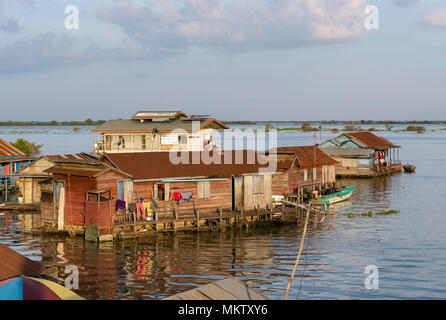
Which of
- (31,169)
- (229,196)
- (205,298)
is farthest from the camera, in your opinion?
(31,169)

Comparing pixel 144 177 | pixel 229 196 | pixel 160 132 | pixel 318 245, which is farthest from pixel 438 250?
pixel 160 132

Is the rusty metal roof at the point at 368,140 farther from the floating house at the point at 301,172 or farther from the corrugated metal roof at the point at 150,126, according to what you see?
the corrugated metal roof at the point at 150,126

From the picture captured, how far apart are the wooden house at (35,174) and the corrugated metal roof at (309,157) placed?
75.4 feet

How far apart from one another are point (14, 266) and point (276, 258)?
16567mm

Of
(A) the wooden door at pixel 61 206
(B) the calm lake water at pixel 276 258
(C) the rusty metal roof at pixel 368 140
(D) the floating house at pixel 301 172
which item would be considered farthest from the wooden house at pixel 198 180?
(C) the rusty metal roof at pixel 368 140

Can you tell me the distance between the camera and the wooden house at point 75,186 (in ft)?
108

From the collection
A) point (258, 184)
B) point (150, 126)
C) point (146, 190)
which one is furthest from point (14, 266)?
point (150, 126)

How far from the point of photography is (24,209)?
4541 cm

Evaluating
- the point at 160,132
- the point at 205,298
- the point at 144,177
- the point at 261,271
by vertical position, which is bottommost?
the point at 261,271

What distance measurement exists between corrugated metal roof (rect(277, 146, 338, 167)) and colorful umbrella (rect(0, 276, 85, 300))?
40311 mm

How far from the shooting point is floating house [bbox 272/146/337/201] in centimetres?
5031

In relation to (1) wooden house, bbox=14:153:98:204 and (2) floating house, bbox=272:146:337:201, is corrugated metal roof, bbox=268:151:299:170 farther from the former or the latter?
(1) wooden house, bbox=14:153:98:204
